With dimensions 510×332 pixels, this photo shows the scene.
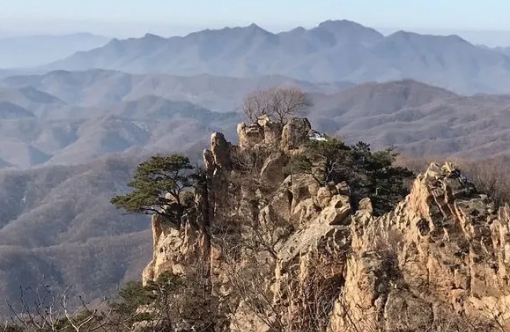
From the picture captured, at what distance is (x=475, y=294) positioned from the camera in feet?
47.4

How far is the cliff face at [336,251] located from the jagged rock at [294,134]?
0.16m

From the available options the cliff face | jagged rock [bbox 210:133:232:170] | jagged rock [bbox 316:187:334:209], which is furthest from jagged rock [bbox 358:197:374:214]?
jagged rock [bbox 210:133:232:170]

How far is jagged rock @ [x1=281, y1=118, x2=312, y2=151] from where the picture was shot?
24.8 metres

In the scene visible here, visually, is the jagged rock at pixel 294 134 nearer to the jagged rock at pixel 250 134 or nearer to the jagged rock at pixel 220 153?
the jagged rock at pixel 250 134

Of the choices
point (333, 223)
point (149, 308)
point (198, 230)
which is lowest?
point (149, 308)

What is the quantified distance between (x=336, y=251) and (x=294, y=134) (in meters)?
8.29

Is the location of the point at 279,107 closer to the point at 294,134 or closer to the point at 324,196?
the point at 294,134

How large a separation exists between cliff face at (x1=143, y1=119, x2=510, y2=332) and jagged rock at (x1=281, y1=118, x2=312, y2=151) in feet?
0.52

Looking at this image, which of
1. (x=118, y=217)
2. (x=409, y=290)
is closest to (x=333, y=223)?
(x=409, y=290)

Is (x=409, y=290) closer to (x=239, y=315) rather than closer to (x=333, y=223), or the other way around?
(x=333, y=223)

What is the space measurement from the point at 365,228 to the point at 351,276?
168 cm

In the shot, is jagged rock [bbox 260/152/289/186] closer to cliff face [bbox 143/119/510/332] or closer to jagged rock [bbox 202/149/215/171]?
cliff face [bbox 143/119/510/332]

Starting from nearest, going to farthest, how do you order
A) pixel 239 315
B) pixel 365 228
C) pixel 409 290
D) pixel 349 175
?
1. pixel 409 290
2. pixel 365 228
3. pixel 239 315
4. pixel 349 175

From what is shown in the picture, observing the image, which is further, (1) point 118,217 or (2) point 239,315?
(1) point 118,217
